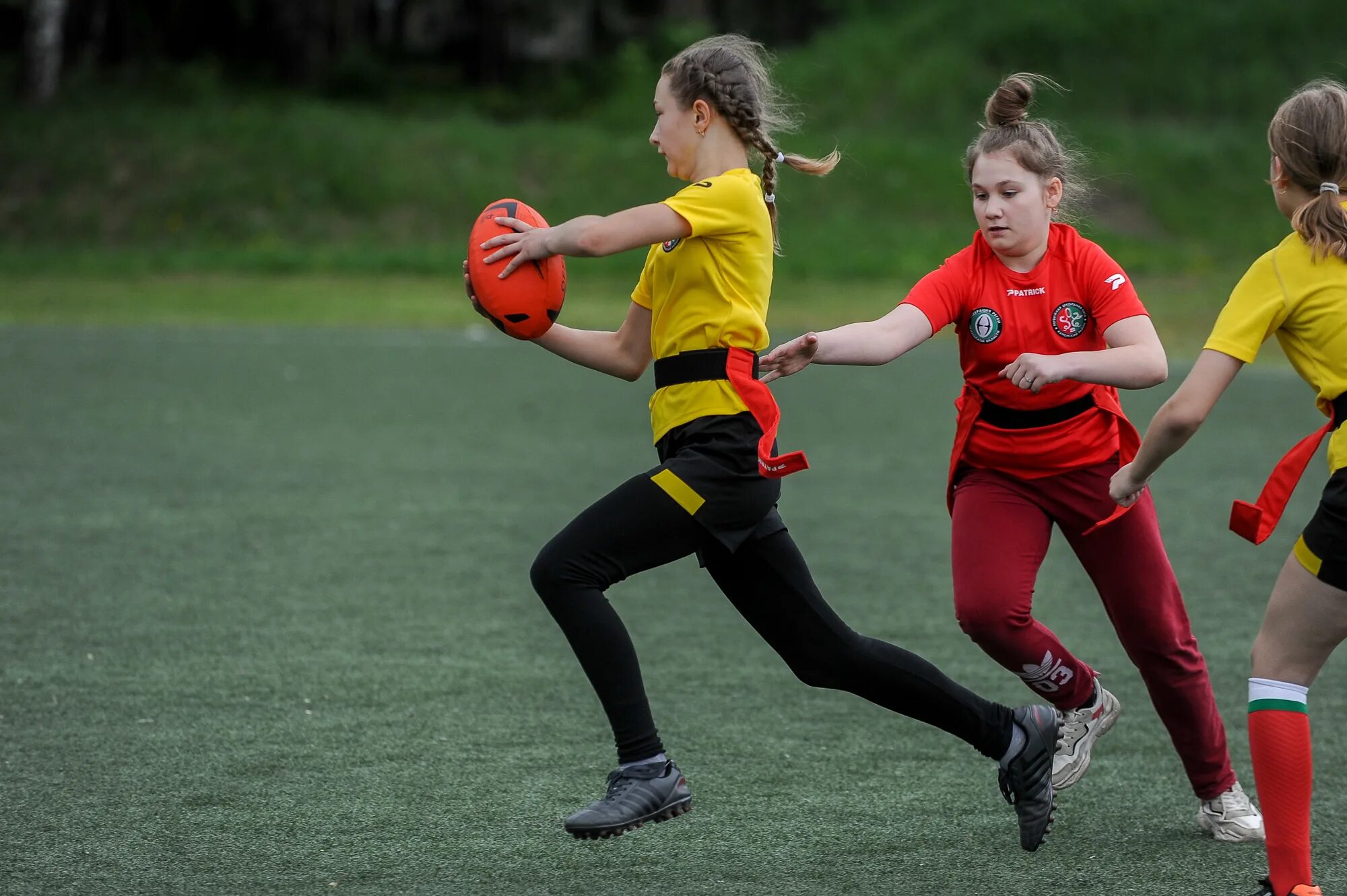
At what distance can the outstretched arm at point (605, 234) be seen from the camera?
3.55 metres

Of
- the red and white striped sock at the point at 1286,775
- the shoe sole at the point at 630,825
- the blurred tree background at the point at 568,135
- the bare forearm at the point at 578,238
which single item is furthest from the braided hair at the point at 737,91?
the blurred tree background at the point at 568,135

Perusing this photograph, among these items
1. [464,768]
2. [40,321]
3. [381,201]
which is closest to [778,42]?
[381,201]

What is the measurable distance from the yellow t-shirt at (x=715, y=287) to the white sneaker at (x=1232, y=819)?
1.69 metres

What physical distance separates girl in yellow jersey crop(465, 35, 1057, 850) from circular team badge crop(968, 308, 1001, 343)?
0.53 m

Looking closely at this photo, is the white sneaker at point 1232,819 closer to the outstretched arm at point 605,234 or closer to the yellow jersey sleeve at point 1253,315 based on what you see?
the yellow jersey sleeve at point 1253,315

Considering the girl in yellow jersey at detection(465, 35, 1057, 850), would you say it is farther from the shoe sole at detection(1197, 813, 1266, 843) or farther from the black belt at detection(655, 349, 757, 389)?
the shoe sole at detection(1197, 813, 1266, 843)

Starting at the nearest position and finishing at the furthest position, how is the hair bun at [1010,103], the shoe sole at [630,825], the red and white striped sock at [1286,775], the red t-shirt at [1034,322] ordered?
1. the red and white striped sock at [1286,775]
2. the shoe sole at [630,825]
3. the red t-shirt at [1034,322]
4. the hair bun at [1010,103]

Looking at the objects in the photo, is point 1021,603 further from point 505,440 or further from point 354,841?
point 505,440

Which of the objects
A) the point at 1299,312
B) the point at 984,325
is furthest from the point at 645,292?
the point at 1299,312

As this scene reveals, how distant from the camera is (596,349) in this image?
165 inches

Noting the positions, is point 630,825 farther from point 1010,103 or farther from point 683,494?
point 1010,103

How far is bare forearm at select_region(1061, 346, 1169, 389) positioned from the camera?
3656mm

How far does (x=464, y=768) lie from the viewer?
4617 mm

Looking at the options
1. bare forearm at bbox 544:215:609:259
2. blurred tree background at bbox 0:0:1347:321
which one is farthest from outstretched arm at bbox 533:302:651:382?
blurred tree background at bbox 0:0:1347:321
